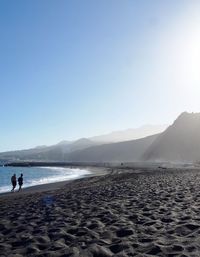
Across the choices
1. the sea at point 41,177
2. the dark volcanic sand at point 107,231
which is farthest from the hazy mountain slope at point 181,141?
the dark volcanic sand at point 107,231

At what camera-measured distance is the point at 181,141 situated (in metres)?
184

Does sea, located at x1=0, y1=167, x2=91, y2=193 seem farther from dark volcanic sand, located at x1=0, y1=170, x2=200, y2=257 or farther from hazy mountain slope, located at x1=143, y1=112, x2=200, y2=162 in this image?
hazy mountain slope, located at x1=143, y1=112, x2=200, y2=162

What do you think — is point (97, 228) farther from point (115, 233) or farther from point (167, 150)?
point (167, 150)

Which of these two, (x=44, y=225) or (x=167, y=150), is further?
(x=167, y=150)

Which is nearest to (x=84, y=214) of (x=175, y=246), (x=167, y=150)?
(x=175, y=246)

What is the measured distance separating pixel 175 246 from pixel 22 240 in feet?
11.7

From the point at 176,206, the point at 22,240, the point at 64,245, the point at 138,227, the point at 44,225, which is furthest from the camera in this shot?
the point at 176,206

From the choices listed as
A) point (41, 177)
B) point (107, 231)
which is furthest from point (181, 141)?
point (107, 231)

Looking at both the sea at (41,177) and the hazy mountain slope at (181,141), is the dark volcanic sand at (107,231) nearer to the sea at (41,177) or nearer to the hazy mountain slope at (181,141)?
the sea at (41,177)

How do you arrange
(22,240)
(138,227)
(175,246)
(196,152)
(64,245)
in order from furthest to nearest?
(196,152) < (138,227) < (22,240) < (64,245) < (175,246)

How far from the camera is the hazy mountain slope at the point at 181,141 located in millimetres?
173625

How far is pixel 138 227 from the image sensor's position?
9141 millimetres

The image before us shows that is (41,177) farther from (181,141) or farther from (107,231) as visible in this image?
(181,141)

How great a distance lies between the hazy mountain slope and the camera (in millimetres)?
173625
